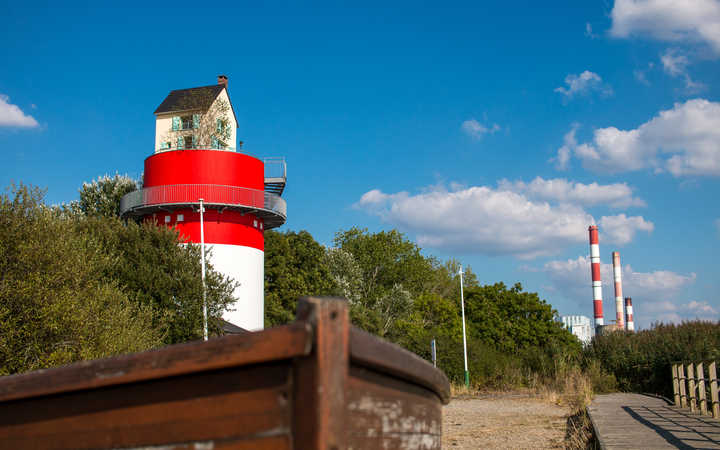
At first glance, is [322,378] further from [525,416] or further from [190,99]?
[190,99]

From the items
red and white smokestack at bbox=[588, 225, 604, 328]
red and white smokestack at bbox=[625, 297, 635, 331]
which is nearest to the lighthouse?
red and white smokestack at bbox=[588, 225, 604, 328]

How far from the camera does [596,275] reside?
50750 millimetres

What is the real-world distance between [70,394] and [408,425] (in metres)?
1.50

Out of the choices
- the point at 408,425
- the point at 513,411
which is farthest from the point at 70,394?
the point at 513,411

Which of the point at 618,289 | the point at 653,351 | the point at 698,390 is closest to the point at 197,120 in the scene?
the point at 653,351

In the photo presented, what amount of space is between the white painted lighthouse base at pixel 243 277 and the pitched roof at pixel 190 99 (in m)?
11.1

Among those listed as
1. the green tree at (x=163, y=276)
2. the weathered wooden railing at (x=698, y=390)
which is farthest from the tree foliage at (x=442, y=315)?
the weathered wooden railing at (x=698, y=390)

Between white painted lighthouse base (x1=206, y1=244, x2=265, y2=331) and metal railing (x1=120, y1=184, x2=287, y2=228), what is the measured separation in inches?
85.5

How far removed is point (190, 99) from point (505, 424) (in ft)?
97.6

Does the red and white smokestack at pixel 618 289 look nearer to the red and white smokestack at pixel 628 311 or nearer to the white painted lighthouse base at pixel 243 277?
the red and white smokestack at pixel 628 311

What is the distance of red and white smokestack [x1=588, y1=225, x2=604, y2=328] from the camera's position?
166 ft

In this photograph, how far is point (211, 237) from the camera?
97.1ft

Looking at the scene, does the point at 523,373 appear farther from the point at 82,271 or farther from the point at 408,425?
the point at 408,425

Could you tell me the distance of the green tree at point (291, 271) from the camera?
37.9 metres
